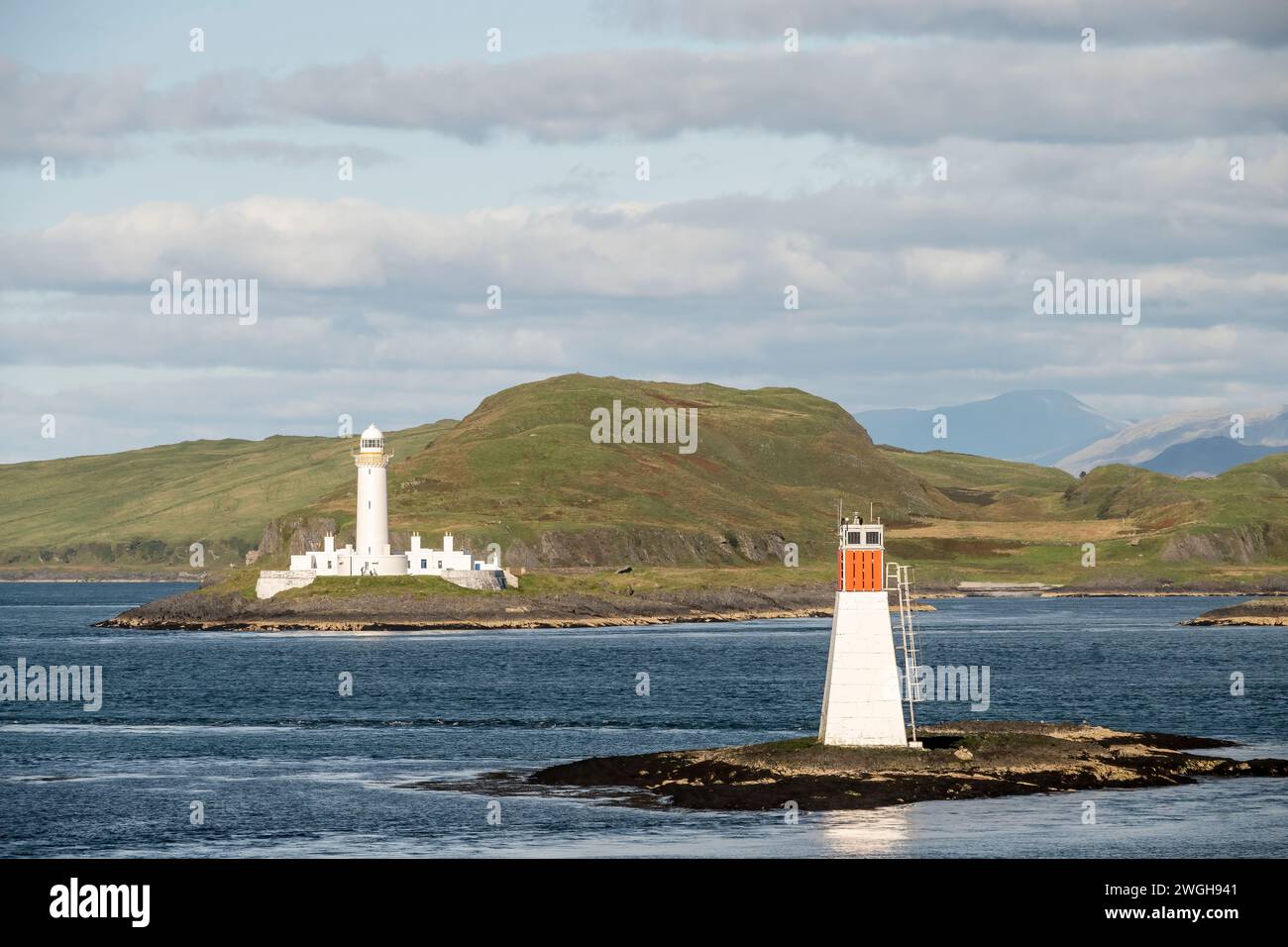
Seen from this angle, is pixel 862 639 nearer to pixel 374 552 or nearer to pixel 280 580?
pixel 374 552

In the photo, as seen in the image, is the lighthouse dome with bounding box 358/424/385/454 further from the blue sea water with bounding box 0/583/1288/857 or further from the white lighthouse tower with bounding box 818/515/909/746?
the white lighthouse tower with bounding box 818/515/909/746

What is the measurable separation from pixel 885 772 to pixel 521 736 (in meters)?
28.1

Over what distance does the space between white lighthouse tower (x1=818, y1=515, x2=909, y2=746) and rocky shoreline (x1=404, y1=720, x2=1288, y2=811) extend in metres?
1.45

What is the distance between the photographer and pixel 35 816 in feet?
184

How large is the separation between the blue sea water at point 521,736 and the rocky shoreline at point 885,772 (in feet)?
3.98

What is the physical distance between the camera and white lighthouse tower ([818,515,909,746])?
2055 inches

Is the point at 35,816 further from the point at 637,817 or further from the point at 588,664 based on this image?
the point at 588,664

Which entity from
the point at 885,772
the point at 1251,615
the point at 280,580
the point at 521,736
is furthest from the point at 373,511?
the point at 885,772

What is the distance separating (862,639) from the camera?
5250cm

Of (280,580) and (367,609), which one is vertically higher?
(280,580)

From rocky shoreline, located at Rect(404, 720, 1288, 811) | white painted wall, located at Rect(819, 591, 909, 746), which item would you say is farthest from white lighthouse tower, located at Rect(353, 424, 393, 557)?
white painted wall, located at Rect(819, 591, 909, 746)

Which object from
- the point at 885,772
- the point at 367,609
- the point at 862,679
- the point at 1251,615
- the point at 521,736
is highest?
the point at 367,609
